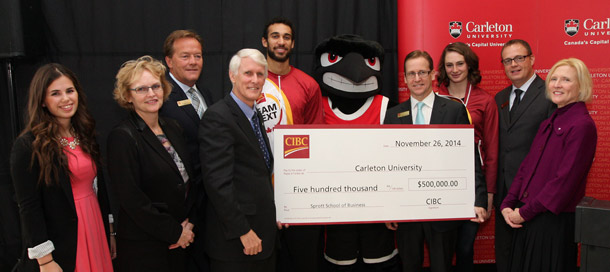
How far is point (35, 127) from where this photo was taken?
1.89 meters

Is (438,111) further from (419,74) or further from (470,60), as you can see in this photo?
(470,60)

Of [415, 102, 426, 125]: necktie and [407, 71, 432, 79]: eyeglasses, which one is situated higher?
[407, 71, 432, 79]: eyeglasses

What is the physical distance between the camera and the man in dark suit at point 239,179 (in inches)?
74.0

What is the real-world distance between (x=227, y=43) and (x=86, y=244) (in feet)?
7.09

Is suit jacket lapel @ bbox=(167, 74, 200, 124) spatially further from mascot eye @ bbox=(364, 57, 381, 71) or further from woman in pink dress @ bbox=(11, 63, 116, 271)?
mascot eye @ bbox=(364, 57, 381, 71)

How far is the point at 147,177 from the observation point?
193 cm

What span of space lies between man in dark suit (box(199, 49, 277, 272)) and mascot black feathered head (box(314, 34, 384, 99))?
1108 mm

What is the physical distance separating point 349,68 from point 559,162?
4.97ft

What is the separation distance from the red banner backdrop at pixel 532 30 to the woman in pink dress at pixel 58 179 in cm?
256

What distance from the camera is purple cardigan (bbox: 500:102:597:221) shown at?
2.15m

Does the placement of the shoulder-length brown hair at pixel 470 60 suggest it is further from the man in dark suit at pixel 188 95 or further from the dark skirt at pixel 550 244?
the man in dark suit at pixel 188 95

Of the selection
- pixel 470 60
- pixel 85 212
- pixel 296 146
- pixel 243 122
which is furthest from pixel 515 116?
pixel 85 212

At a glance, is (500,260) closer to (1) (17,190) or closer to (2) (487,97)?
(2) (487,97)

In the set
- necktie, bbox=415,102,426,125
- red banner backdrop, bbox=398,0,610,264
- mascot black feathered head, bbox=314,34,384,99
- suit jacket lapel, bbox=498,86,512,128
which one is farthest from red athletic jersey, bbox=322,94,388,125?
suit jacket lapel, bbox=498,86,512,128
